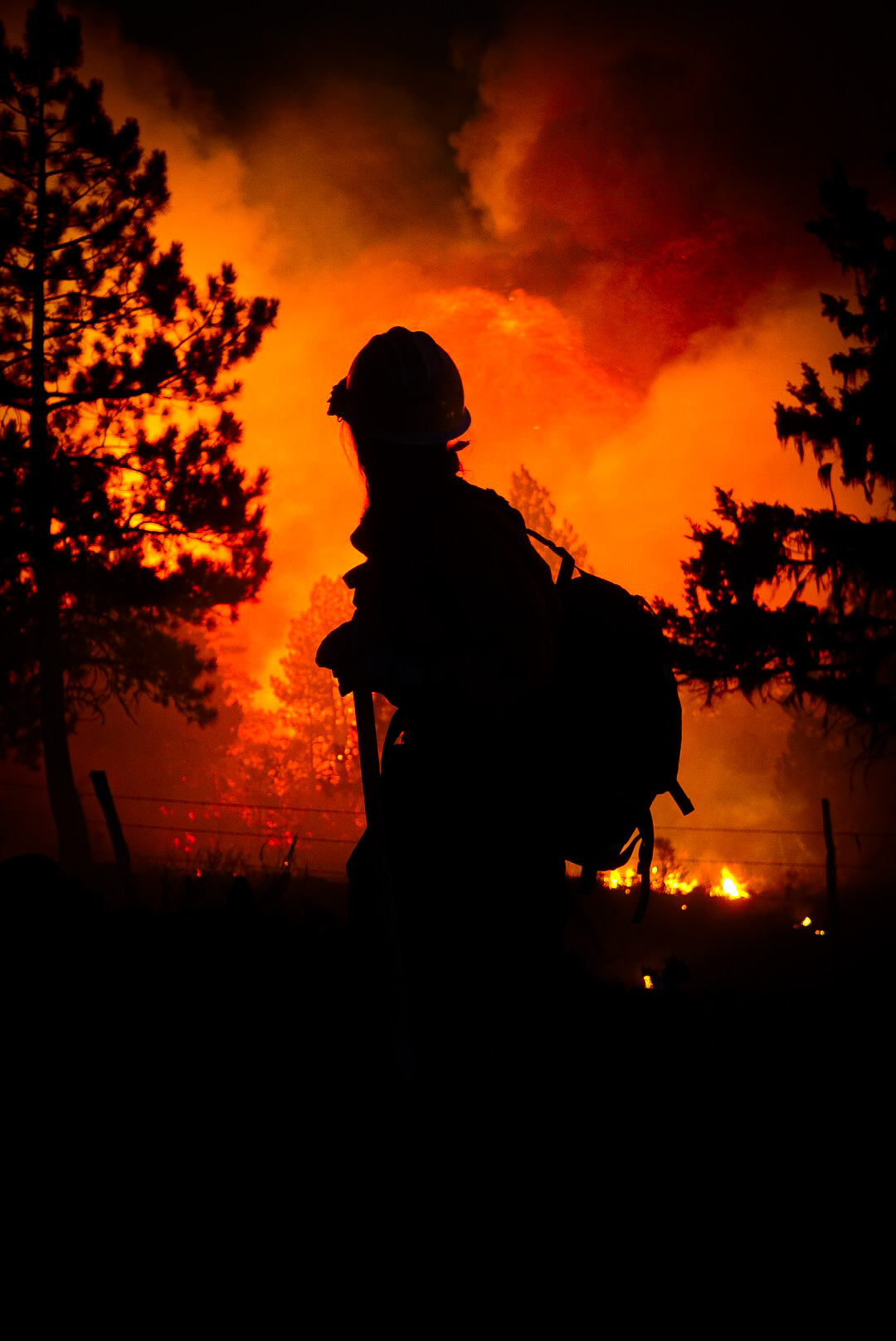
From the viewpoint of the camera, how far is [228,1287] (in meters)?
1.95

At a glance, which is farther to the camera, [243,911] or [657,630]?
[243,911]

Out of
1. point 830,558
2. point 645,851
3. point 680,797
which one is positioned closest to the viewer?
point 645,851

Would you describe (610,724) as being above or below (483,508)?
below

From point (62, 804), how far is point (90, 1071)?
446 inches

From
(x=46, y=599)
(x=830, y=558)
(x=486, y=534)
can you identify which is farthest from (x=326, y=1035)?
(x=46, y=599)

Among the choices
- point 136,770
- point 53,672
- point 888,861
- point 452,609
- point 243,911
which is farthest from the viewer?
point 136,770

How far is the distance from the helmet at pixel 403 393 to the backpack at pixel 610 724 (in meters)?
0.51

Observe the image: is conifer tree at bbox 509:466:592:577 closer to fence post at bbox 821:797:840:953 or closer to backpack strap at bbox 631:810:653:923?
fence post at bbox 821:797:840:953

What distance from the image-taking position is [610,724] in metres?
1.84

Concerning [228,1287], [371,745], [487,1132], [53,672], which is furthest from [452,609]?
[53,672]

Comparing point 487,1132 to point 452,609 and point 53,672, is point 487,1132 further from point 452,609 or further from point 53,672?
point 53,672

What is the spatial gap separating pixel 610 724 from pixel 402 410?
0.98m

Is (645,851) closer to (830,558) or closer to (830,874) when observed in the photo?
(830,558)

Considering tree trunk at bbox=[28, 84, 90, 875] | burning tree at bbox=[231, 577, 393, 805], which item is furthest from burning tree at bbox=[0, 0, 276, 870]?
burning tree at bbox=[231, 577, 393, 805]
